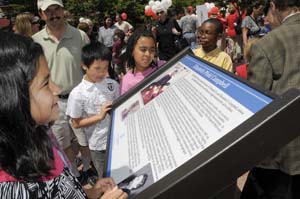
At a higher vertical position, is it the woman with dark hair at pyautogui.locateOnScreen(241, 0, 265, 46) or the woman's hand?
→ the woman's hand

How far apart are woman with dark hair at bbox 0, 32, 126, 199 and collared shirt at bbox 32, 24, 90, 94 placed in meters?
2.47

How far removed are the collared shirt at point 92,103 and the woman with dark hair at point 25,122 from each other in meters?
1.90

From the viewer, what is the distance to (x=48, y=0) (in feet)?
12.4

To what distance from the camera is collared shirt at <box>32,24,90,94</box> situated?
3.78 meters

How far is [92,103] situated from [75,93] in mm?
166

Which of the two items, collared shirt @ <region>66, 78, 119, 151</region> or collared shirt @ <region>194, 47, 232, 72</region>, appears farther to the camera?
collared shirt @ <region>194, 47, 232, 72</region>

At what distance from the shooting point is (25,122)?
4.11ft

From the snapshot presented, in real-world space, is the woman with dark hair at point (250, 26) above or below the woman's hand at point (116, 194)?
below

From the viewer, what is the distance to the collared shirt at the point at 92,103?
3.24m

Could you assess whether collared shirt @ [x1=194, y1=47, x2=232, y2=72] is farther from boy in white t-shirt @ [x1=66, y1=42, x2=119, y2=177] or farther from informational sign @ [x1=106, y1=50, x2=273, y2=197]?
informational sign @ [x1=106, y1=50, x2=273, y2=197]

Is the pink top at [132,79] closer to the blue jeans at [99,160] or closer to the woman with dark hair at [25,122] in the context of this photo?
the blue jeans at [99,160]

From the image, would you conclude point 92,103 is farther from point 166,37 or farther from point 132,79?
point 166,37

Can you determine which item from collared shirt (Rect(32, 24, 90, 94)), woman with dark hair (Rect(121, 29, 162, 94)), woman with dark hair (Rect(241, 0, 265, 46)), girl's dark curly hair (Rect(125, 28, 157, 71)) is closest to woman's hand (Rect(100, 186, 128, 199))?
woman with dark hair (Rect(121, 29, 162, 94))

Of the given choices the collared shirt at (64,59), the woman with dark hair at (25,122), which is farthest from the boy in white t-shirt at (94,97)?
the woman with dark hair at (25,122)
